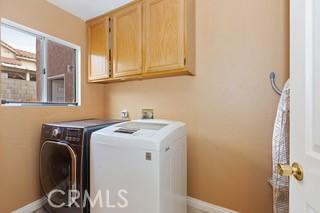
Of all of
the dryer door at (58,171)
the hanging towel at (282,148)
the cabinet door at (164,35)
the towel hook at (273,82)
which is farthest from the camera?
the cabinet door at (164,35)

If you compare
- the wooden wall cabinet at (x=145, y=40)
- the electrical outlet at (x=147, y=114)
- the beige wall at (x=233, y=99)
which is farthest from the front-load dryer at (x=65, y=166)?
the beige wall at (x=233, y=99)

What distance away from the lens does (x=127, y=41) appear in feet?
6.49

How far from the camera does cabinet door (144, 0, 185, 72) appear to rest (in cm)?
165

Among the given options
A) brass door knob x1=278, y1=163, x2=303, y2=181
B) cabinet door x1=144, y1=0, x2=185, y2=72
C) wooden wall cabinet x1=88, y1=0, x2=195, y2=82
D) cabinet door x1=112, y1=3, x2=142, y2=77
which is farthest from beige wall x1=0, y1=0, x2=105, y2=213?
brass door knob x1=278, y1=163, x2=303, y2=181

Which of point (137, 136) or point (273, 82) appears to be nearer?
point (137, 136)

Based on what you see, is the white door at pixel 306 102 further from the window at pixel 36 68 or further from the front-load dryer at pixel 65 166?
the window at pixel 36 68

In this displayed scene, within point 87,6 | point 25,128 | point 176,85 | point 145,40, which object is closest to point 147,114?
point 176,85

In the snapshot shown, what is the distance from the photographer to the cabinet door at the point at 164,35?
165 cm

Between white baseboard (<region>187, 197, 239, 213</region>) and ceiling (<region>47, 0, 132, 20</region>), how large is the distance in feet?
7.41

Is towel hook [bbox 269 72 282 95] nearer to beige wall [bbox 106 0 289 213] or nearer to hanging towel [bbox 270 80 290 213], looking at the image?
beige wall [bbox 106 0 289 213]

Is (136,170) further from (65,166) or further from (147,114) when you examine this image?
(147,114)

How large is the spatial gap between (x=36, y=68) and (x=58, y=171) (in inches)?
45.8

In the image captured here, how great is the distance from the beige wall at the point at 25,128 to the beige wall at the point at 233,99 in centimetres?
139

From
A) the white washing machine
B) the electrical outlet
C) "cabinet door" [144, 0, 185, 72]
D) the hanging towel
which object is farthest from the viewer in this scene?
the electrical outlet
